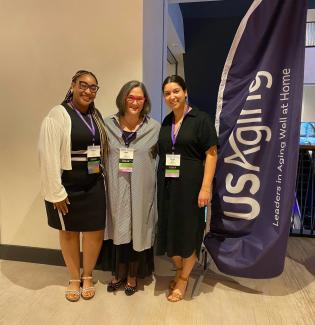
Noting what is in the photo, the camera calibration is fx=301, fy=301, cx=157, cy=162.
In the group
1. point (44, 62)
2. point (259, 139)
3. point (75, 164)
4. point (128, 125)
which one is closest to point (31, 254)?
point (75, 164)

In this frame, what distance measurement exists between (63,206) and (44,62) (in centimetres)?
116

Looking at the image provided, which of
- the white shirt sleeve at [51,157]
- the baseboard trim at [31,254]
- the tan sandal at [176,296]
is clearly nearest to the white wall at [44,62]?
the baseboard trim at [31,254]

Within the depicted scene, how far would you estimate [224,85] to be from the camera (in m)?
2.12

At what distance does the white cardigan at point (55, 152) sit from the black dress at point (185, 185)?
22.9 inches

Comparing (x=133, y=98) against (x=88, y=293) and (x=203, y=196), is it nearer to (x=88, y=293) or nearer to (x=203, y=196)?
(x=203, y=196)

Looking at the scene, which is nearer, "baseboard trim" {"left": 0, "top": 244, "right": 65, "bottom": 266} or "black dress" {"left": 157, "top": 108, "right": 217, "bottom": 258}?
"black dress" {"left": 157, "top": 108, "right": 217, "bottom": 258}

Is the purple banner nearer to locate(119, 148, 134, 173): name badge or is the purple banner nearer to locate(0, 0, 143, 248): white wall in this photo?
locate(119, 148, 134, 173): name badge

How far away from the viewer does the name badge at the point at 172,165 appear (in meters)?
1.86

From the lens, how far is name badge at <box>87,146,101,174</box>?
6.17 feet

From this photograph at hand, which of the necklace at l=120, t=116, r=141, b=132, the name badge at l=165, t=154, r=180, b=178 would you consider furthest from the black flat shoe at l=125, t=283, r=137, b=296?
the necklace at l=120, t=116, r=141, b=132

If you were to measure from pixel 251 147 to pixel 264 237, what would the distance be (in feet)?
2.02

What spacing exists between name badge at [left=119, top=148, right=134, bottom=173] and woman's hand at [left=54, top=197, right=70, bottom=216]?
15.6 inches

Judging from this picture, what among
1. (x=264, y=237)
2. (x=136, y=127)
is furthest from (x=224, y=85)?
(x=264, y=237)

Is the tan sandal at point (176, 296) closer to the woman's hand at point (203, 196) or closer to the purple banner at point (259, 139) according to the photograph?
the purple banner at point (259, 139)
